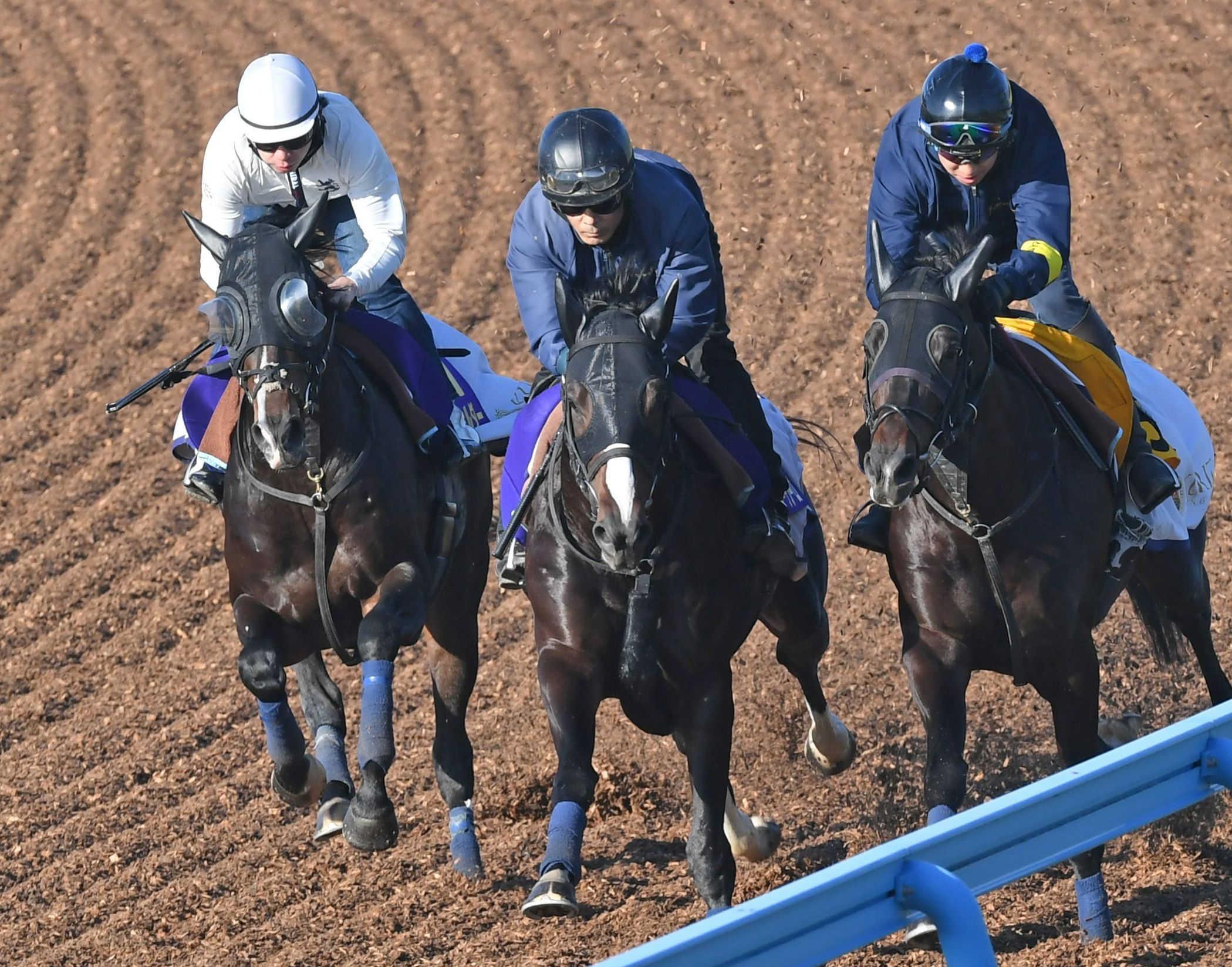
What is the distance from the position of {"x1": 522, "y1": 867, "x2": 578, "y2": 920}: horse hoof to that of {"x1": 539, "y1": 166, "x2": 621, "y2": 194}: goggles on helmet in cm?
225

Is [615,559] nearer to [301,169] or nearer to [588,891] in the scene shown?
[588,891]

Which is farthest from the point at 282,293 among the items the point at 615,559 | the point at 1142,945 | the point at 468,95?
the point at 468,95

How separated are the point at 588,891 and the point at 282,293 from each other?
2636 millimetres

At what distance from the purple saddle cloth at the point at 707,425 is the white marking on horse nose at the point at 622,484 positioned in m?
0.77

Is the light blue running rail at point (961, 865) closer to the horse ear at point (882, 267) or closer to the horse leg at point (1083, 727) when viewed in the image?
the horse leg at point (1083, 727)

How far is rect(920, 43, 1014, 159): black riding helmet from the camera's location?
6.34 meters

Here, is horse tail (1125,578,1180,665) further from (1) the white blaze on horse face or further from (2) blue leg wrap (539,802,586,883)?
(1) the white blaze on horse face

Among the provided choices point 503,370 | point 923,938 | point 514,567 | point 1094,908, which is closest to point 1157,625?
point 1094,908

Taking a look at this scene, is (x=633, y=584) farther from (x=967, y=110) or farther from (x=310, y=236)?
(x=967, y=110)

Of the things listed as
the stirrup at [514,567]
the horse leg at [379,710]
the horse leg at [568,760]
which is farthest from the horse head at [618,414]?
the horse leg at [379,710]

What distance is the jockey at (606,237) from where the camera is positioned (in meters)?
6.16

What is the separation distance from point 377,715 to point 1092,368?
2.93 meters

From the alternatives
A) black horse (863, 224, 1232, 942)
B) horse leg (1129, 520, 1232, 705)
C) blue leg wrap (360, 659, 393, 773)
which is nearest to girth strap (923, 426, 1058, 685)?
black horse (863, 224, 1232, 942)

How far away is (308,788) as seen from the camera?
7277mm
